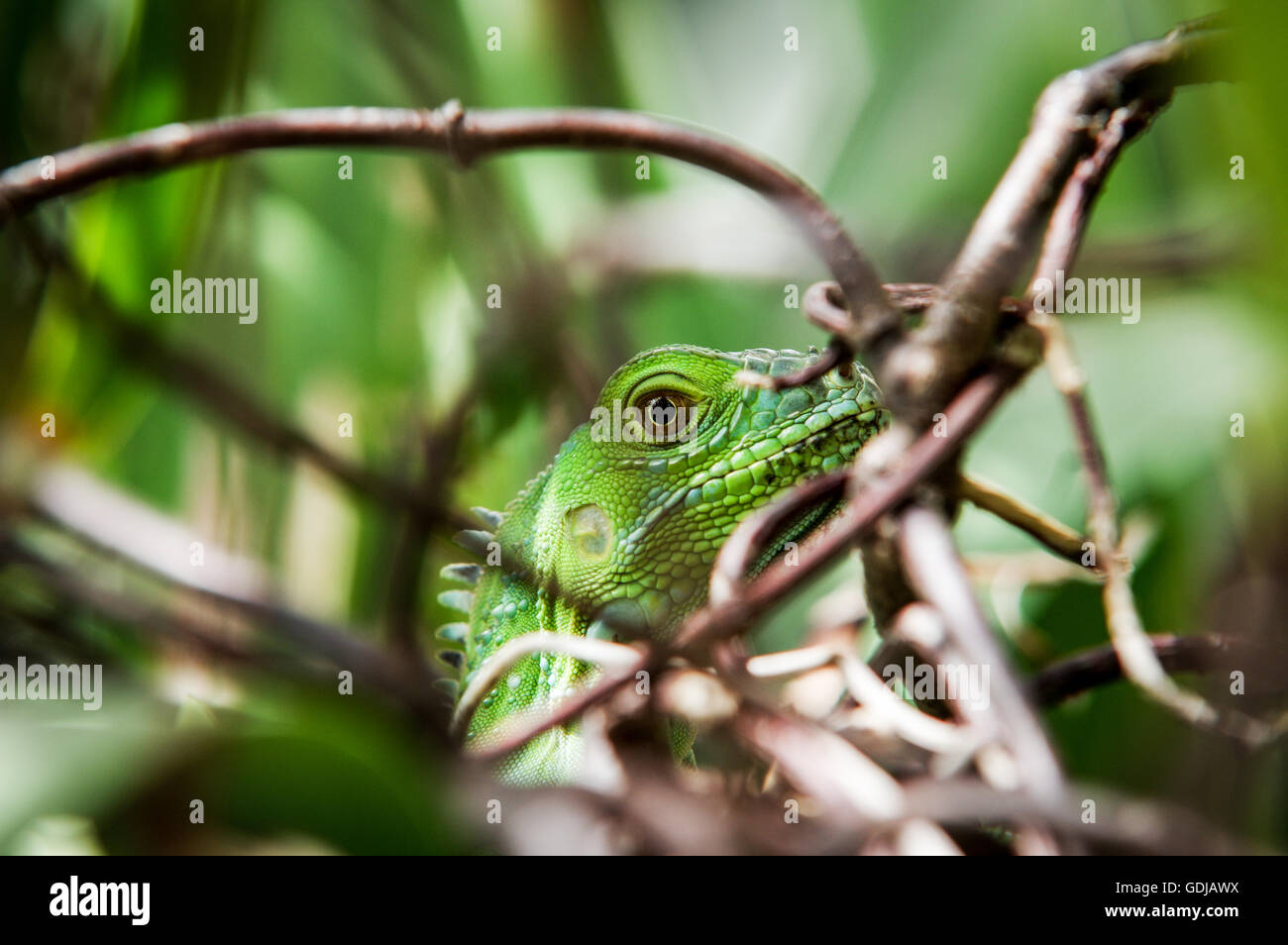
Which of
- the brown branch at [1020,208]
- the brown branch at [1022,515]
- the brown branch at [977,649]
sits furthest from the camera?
the brown branch at [1022,515]

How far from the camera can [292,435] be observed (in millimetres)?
1442

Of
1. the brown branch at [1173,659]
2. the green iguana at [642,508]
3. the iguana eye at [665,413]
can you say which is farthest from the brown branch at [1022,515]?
the iguana eye at [665,413]

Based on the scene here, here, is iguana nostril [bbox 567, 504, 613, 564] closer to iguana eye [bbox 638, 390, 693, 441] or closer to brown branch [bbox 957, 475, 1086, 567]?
iguana eye [bbox 638, 390, 693, 441]

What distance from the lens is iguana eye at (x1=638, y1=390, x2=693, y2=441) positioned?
1.60 meters

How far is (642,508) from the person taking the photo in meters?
1.62

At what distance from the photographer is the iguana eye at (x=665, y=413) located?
1599mm

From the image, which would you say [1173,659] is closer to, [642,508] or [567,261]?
[642,508]

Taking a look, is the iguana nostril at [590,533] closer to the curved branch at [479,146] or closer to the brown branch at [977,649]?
the curved branch at [479,146]

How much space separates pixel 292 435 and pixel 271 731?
2.00 feet

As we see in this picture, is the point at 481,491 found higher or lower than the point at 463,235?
lower

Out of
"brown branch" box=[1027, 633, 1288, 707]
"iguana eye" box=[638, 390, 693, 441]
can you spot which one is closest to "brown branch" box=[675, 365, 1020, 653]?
"brown branch" box=[1027, 633, 1288, 707]
